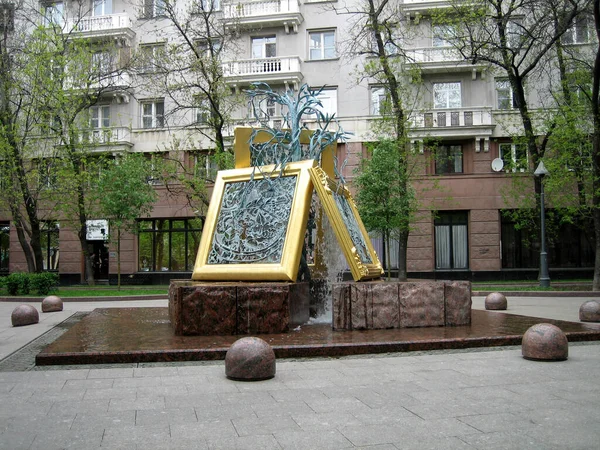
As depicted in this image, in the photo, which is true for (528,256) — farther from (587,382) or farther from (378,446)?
(378,446)

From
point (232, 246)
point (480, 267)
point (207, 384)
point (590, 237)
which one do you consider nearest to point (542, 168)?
point (590, 237)

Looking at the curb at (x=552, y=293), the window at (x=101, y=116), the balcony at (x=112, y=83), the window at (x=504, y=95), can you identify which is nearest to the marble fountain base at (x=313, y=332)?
the curb at (x=552, y=293)

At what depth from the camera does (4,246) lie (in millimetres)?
35188

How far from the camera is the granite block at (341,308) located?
10.4 metres

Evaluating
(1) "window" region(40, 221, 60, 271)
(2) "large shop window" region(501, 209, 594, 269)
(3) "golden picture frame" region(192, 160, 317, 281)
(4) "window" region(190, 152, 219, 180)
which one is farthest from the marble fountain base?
(1) "window" region(40, 221, 60, 271)

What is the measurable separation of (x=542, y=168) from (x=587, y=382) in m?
18.1

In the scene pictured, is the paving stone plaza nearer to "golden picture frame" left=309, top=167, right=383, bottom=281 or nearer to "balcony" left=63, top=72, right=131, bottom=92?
"golden picture frame" left=309, top=167, right=383, bottom=281

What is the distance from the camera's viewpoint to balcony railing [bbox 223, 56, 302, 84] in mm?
31609

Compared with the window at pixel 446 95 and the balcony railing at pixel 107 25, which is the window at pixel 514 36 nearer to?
the window at pixel 446 95

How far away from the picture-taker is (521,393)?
6.49 m

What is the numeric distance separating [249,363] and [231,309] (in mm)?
2710

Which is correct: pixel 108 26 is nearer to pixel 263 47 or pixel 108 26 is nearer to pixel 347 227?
pixel 263 47

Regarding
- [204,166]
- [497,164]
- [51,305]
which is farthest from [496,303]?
[204,166]

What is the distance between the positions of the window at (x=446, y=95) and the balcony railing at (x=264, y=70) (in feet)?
23.2
